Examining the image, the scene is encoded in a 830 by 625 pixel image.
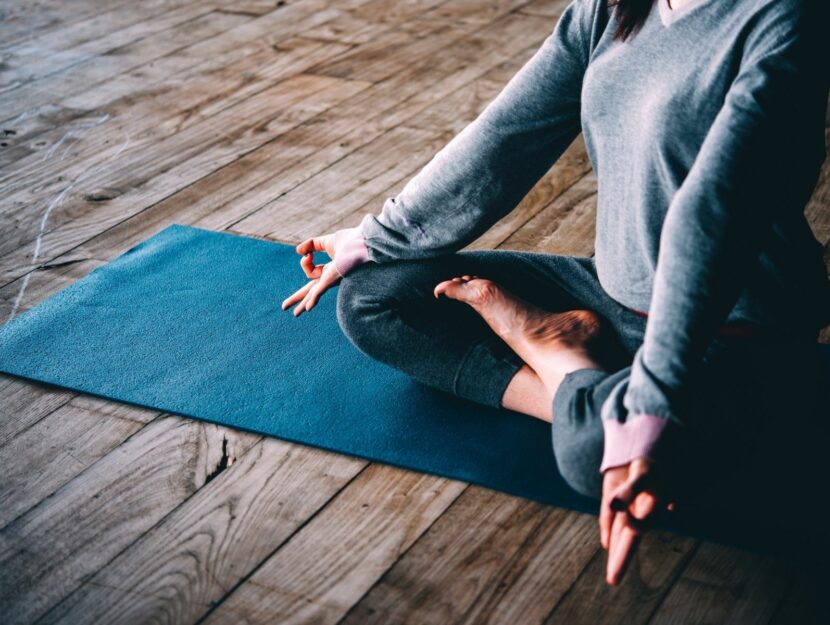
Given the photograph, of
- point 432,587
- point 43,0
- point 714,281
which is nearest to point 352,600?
point 432,587

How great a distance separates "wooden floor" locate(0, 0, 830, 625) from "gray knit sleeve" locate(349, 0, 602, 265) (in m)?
0.33

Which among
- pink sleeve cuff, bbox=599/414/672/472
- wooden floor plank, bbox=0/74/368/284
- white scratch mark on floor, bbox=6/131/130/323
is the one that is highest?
pink sleeve cuff, bbox=599/414/672/472

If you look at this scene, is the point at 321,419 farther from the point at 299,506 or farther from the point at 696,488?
the point at 696,488

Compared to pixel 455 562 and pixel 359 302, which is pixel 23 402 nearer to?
pixel 359 302

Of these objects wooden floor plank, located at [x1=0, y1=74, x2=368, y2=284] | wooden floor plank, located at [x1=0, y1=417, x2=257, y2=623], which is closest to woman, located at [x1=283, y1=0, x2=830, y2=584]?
wooden floor plank, located at [x1=0, y1=417, x2=257, y2=623]

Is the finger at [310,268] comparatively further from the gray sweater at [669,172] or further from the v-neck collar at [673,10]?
the v-neck collar at [673,10]

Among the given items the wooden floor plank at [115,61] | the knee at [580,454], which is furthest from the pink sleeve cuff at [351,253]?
the wooden floor plank at [115,61]

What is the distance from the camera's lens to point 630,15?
1.19 m

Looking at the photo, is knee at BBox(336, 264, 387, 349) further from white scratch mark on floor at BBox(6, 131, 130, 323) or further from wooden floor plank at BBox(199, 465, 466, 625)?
white scratch mark on floor at BBox(6, 131, 130, 323)

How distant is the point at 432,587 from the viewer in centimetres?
117

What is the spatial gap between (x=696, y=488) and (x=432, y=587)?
0.33 metres

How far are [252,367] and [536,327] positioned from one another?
48 centimetres

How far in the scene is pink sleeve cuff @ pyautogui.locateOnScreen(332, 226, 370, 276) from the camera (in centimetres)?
145

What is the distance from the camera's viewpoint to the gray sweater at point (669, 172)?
40.4 inches
